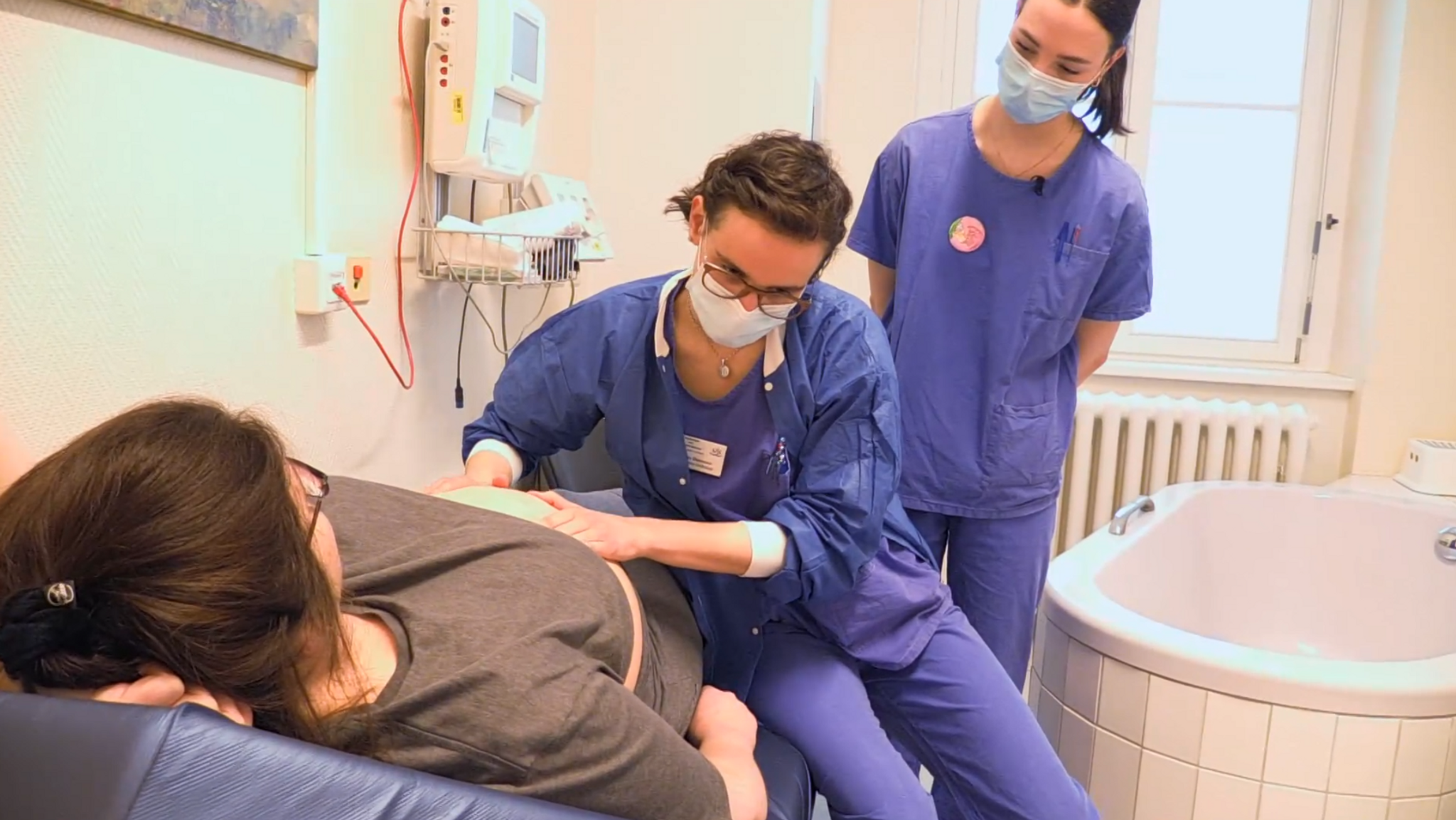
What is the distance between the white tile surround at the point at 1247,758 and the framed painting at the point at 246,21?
4.92 feet

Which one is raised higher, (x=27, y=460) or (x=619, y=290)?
(x=619, y=290)

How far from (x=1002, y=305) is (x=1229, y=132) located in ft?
5.48

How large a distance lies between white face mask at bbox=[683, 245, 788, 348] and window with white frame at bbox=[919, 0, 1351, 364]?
1.88 meters

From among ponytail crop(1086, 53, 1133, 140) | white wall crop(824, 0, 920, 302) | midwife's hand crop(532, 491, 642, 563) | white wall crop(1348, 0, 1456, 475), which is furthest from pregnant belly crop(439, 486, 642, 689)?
white wall crop(1348, 0, 1456, 475)

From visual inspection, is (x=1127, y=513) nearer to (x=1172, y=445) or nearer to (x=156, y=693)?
(x=1172, y=445)

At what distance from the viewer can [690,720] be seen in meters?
1.16

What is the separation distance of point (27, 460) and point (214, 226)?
385 mm

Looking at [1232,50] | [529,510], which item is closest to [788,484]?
[529,510]

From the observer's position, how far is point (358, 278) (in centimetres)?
149

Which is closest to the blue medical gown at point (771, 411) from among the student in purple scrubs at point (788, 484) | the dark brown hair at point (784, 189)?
the student in purple scrubs at point (788, 484)

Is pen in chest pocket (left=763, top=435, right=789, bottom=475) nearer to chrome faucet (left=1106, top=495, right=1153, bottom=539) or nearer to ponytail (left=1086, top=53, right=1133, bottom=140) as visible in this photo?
ponytail (left=1086, top=53, right=1133, bottom=140)

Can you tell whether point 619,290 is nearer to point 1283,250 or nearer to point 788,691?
point 788,691

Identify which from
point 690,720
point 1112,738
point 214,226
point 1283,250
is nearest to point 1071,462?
point 1283,250

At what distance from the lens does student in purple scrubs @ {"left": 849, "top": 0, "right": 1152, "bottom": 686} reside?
1678 millimetres
